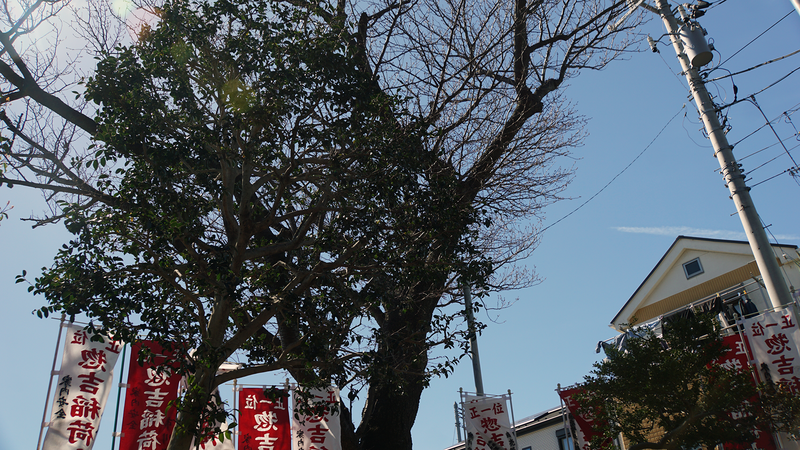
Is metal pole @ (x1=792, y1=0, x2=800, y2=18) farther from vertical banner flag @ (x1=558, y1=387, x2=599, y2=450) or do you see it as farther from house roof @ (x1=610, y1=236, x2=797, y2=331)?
house roof @ (x1=610, y1=236, x2=797, y2=331)

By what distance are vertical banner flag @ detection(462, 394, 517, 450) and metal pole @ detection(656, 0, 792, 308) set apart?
15.3 feet

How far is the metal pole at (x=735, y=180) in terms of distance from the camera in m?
7.35

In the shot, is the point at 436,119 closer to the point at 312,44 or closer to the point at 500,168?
the point at 500,168

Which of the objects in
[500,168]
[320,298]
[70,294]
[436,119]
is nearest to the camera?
[70,294]

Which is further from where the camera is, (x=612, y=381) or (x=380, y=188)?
(x=612, y=381)

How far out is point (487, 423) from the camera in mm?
9820

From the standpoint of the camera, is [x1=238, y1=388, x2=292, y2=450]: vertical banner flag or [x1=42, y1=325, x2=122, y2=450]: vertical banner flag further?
[x1=238, y1=388, x2=292, y2=450]: vertical banner flag

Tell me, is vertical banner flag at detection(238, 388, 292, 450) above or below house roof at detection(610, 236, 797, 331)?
below

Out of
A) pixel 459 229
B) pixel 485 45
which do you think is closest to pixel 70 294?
pixel 459 229

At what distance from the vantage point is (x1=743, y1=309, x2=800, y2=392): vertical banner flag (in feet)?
24.8

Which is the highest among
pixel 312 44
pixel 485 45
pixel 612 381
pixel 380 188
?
pixel 485 45

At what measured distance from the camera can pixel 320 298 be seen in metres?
7.32

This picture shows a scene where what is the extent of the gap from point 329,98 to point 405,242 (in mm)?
2070

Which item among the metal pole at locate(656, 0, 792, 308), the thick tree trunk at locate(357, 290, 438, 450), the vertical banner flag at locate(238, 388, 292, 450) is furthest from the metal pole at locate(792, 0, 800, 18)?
the vertical banner flag at locate(238, 388, 292, 450)
